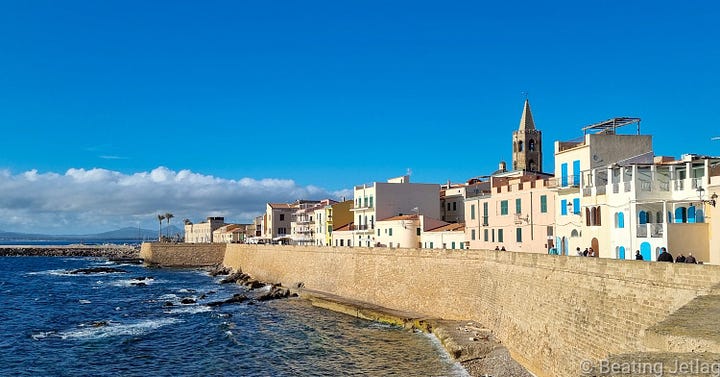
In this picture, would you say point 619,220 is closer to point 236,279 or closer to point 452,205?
point 452,205

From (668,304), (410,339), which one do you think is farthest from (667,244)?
(410,339)

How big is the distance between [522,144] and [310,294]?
3868cm

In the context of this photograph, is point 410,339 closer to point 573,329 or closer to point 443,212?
point 573,329

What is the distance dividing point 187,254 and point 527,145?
55.9 meters

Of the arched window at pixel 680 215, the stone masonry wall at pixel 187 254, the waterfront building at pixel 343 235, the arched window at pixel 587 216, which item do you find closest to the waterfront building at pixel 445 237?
the waterfront building at pixel 343 235

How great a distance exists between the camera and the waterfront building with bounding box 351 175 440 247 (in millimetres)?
61406

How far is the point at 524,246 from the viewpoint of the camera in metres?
39.7

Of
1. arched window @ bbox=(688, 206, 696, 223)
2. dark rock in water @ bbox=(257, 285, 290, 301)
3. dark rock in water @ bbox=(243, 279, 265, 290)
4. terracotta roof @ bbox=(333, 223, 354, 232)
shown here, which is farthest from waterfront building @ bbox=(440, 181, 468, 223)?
arched window @ bbox=(688, 206, 696, 223)

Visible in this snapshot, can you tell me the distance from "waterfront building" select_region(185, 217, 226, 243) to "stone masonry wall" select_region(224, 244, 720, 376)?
340ft

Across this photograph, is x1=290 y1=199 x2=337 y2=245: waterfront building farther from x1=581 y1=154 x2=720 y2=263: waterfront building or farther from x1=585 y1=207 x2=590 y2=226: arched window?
x1=581 y1=154 x2=720 y2=263: waterfront building

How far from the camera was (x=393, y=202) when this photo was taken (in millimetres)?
61938

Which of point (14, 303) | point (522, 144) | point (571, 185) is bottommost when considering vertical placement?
point (14, 303)

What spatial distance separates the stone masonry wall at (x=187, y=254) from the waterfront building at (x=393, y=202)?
134ft

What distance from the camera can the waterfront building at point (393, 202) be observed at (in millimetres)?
61406
